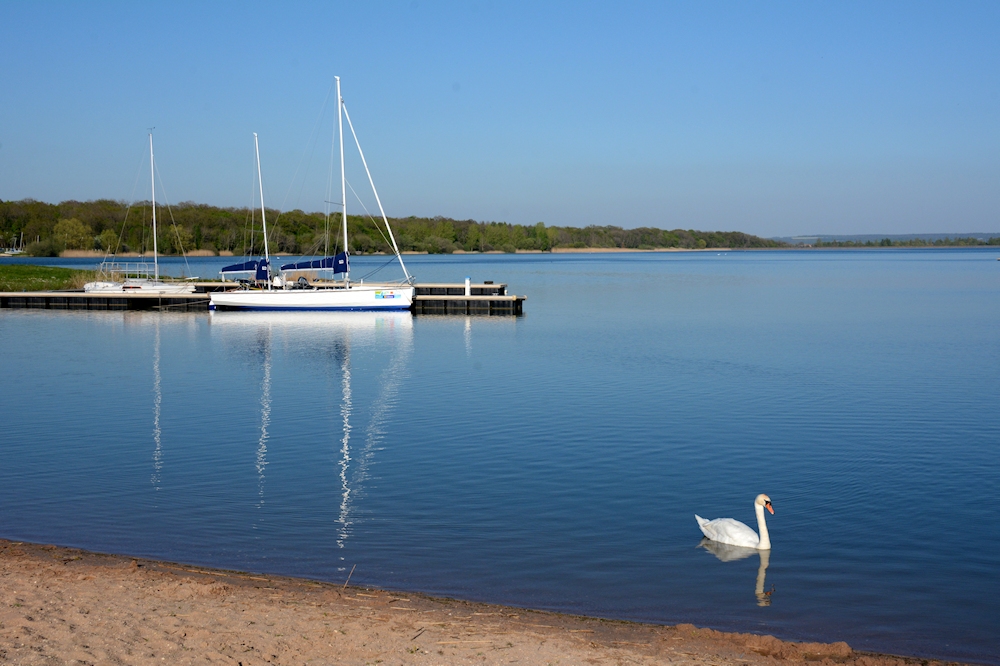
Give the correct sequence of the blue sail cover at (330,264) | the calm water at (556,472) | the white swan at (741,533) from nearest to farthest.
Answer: the calm water at (556,472)
the white swan at (741,533)
the blue sail cover at (330,264)

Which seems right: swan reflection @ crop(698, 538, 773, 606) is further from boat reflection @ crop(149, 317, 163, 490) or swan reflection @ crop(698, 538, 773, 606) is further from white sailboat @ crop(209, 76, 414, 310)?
white sailboat @ crop(209, 76, 414, 310)

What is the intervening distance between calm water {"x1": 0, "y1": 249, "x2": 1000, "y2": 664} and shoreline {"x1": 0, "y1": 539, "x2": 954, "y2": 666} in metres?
0.66

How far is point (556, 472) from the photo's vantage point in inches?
555

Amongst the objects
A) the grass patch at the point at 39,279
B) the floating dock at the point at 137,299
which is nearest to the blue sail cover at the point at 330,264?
the floating dock at the point at 137,299

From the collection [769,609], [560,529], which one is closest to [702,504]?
[560,529]

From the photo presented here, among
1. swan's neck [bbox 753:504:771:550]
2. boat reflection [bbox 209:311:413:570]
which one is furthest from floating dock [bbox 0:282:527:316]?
swan's neck [bbox 753:504:771:550]

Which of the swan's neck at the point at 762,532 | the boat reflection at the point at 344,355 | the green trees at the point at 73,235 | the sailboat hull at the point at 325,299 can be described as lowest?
the boat reflection at the point at 344,355

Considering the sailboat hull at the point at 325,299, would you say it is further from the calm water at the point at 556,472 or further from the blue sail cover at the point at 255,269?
the calm water at the point at 556,472

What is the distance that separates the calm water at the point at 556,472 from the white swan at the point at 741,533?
23 cm

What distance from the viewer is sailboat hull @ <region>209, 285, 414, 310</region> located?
157ft

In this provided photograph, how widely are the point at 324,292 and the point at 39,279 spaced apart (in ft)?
96.0

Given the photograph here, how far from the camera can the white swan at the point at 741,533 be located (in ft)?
34.1

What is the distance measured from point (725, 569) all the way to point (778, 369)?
17.5m

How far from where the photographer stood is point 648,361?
28578mm
